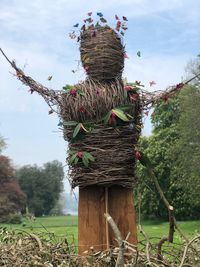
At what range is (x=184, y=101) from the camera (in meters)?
28.8

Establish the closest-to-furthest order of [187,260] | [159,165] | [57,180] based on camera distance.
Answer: [187,260], [159,165], [57,180]

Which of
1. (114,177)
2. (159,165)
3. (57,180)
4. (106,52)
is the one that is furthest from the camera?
(57,180)

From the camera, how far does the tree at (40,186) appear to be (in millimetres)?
56688

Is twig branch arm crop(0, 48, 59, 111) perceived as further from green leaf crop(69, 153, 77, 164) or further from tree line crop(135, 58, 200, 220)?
tree line crop(135, 58, 200, 220)

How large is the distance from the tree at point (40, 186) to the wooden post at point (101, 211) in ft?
174

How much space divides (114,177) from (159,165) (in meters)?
32.0

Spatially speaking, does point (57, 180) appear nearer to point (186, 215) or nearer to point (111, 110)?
point (186, 215)

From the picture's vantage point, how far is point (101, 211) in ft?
11.2

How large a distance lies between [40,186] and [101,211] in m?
55.2

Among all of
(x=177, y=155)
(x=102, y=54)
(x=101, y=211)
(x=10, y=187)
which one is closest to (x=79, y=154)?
(x=101, y=211)

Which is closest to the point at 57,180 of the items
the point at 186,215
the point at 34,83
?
the point at 186,215

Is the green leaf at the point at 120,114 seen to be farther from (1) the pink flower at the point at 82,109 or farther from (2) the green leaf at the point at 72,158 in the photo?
(2) the green leaf at the point at 72,158

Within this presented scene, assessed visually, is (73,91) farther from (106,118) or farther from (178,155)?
(178,155)

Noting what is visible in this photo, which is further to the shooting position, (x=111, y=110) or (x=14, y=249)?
(x=111, y=110)
